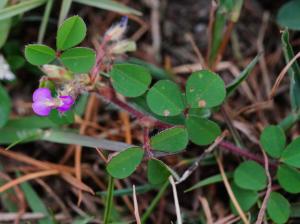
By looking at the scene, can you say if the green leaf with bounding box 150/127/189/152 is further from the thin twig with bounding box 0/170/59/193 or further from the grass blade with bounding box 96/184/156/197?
the thin twig with bounding box 0/170/59/193

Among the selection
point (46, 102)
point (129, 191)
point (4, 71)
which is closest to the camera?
point (46, 102)

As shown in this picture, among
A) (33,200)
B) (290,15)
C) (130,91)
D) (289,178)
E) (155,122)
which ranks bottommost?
(33,200)

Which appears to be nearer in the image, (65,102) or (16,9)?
(65,102)

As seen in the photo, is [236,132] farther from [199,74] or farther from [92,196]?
[92,196]

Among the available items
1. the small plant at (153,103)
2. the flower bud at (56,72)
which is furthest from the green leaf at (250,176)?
the flower bud at (56,72)

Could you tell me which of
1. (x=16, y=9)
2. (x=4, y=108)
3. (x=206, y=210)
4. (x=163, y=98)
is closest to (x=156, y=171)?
(x=163, y=98)

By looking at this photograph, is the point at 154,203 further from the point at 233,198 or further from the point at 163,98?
the point at 163,98

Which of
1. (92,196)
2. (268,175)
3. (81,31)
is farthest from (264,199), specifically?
(81,31)

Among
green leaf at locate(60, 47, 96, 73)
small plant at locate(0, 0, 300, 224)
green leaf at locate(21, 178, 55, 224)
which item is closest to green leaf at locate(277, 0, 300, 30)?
small plant at locate(0, 0, 300, 224)
